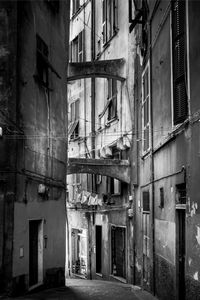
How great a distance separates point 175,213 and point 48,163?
179 inches

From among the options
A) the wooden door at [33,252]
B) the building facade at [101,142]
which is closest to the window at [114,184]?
the building facade at [101,142]

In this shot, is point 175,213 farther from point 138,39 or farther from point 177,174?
point 138,39

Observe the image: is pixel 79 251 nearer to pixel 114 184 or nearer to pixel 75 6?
pixel 114 184

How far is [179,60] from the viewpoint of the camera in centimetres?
1023

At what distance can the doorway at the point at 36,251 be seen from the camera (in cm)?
1260

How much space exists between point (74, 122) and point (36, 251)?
12.8m

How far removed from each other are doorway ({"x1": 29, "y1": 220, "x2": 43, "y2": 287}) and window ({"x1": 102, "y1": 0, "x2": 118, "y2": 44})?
927cm

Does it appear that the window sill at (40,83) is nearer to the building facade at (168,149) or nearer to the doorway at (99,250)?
the building facade at (168,149)

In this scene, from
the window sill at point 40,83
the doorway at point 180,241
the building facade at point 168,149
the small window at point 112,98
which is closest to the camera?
the building facade at point 168,149

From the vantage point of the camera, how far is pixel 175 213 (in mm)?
10539

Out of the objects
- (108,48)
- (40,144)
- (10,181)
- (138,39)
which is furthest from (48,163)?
(108,48)

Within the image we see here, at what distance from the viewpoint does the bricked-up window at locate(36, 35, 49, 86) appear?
13.1m

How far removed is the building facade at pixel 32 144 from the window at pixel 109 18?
389 cm

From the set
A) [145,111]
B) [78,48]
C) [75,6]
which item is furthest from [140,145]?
[75,6]
